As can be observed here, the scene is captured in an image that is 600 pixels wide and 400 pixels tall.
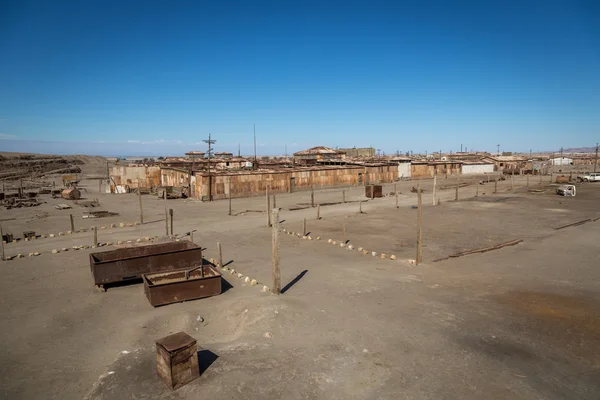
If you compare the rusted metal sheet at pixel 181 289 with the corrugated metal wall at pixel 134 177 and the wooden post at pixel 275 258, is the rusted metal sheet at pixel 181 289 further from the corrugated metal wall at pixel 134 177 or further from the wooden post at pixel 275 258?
the corrugated metal wall at pixel 134 177

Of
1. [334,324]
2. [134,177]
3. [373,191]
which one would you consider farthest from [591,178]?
[134,177]

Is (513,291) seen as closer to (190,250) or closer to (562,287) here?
(562,287)

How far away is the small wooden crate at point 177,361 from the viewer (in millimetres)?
6777

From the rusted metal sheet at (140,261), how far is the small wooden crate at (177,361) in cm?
696

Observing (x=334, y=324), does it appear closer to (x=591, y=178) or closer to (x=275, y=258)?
(x=275, y=258)

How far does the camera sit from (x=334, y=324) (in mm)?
9812

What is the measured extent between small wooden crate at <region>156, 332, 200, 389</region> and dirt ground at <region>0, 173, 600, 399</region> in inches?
6.8

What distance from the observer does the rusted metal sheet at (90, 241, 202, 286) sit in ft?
42.5

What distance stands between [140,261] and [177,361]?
7.73 m

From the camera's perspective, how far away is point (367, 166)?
183ft

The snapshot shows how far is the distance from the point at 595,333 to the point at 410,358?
213 inches

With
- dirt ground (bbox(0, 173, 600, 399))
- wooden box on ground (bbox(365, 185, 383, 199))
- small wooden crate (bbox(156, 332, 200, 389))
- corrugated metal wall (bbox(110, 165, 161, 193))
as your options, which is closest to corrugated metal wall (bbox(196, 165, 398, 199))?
wooden box on ground (bbox(365, 185, 383, 199))

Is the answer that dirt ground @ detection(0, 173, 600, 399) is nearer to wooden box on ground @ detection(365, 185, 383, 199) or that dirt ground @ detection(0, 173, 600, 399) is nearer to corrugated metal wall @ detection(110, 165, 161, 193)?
wooden box on ground @ detection(365, 185, 383, 199)

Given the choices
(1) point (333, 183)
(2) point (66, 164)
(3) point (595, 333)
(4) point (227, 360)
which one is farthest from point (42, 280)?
(2) point (66, 164)
